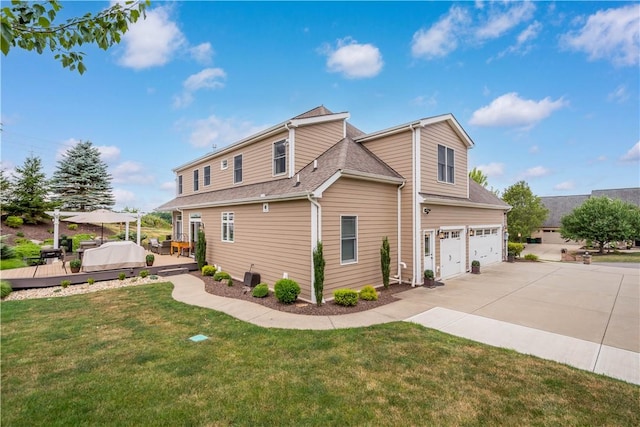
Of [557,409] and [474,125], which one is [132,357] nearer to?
[557,409]

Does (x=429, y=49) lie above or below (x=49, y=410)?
above

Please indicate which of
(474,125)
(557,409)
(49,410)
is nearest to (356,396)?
(557,409)

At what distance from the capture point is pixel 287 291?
8.13 m

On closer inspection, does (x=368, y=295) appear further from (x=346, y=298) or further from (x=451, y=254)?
(x=451, y=254)

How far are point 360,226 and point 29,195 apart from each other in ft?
92.8

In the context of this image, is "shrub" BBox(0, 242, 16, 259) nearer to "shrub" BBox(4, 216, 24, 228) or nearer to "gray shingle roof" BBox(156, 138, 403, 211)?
"shrub" BBox(4, 216, 24, 228)

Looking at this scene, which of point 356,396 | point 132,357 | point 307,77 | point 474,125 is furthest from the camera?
point 474,125

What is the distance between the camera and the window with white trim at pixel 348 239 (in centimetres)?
928

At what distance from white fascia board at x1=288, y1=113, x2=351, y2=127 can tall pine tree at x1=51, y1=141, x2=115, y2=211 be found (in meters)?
28.0

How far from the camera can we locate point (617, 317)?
7242 millimetres

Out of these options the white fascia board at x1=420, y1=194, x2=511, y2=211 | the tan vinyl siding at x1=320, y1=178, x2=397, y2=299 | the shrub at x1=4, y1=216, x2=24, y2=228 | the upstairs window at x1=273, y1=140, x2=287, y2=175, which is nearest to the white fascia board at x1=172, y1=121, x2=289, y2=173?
the upstairs window at x1=273, y1=140, x2=287, y2=175

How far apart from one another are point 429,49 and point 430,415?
49.4 feet

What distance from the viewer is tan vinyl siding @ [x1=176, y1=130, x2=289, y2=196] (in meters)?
11.7

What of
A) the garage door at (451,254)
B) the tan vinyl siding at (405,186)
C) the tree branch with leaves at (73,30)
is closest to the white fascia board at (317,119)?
the tan vinyl siding at (405,186)
